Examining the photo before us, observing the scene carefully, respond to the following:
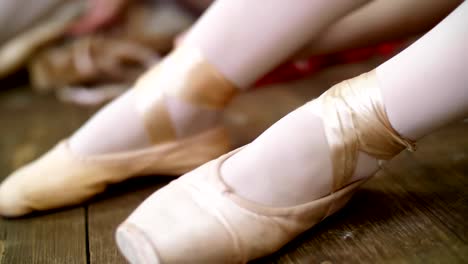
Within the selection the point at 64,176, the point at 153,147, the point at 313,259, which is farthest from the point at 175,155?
the point at 313,259

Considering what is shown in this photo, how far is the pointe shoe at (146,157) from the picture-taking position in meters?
0.66

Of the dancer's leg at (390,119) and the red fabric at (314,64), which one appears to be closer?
the dancer's leg at (390,119)

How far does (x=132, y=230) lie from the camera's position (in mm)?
486

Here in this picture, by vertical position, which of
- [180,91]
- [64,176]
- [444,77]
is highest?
[444,77]

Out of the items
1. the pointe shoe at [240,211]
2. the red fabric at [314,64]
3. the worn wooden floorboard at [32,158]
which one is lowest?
the worn wooden floorboard at [32,158]

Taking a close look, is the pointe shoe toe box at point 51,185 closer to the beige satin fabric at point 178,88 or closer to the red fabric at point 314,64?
the beige satin fabric at point 178,88

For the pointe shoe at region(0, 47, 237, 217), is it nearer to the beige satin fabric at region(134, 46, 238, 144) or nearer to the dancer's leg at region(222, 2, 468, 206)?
the beige satin fabric at region(134, 46, 238, 144)

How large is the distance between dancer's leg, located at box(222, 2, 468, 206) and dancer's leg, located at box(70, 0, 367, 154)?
12 centimetres

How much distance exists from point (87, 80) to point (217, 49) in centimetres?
69

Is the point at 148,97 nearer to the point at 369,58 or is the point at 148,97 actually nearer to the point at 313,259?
the point at 313,259

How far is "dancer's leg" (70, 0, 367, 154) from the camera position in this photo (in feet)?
1.97

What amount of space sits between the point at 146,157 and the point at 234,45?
0.18 metres

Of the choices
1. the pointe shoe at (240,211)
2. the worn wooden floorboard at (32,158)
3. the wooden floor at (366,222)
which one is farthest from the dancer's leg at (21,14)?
the pointe shoe at (240,211)

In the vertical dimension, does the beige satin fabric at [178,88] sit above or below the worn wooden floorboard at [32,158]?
above
